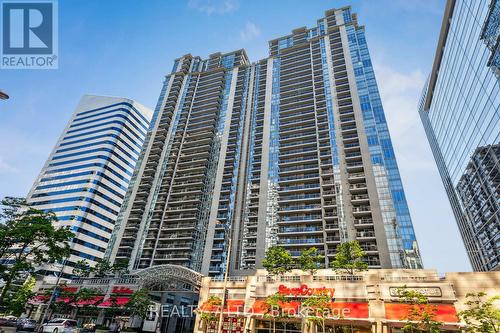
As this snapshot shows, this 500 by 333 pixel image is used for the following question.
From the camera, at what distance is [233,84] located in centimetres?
10369

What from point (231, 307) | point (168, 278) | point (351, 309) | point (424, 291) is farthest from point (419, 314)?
point (168, 278)

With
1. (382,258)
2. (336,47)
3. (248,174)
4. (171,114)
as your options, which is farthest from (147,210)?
(336,47)

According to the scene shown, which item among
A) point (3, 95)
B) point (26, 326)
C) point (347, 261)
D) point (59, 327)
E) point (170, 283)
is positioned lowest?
point (26, 326)

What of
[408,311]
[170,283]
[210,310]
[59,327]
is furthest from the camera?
Result: [170,283]

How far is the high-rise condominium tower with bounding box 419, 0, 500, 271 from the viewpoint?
1896 inches

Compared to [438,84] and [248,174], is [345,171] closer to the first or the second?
[248,174]

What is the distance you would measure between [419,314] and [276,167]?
51817mm

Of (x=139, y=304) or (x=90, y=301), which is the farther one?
(x=90, y=301)

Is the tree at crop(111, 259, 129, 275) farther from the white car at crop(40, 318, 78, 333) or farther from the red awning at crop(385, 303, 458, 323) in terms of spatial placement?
the red awning at crop(385, 303, 458, 323)

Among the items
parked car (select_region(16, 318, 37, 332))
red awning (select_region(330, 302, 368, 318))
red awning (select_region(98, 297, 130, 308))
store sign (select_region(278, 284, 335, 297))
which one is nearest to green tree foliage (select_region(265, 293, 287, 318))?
store sign (select_region(278, 284, 335, 297))

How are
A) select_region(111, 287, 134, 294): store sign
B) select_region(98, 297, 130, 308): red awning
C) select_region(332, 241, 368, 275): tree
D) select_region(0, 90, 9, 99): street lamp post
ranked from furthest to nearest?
1. select_region(111, 287, 134, 294): store sign
2. select_region(98, 297, 130, 308): red awning
3. select_region(332, 241, 368, 275): tree
4. select_region(0, 90, 9, 99): street lamp post

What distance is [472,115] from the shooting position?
188 feet

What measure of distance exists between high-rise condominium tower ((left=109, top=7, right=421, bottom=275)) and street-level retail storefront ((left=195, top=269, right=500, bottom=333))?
14.9 metres

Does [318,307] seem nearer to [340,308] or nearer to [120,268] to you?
[340,308]
